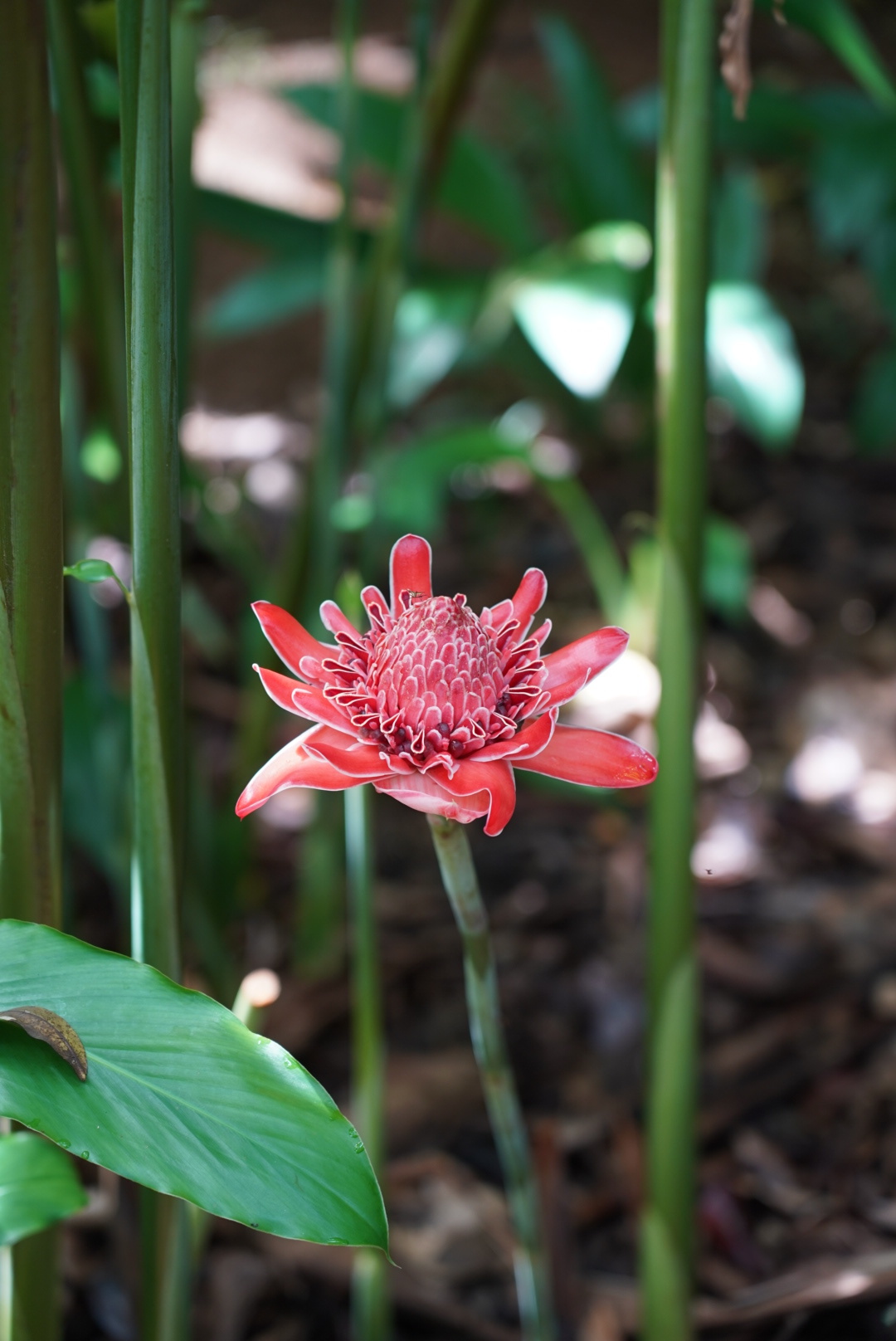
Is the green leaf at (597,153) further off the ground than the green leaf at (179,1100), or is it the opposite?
the green leaf at (597,153)

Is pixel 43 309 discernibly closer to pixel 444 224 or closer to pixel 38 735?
pixel 38 735

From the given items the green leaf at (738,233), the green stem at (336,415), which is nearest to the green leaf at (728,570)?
the green leaf at (738,233)

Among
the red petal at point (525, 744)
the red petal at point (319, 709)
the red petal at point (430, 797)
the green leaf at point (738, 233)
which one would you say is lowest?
the red petal at point (430, 797)

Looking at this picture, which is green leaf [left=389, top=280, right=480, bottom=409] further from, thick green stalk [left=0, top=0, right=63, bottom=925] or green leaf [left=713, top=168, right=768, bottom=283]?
thick green stalk [left=0, top=0, right=63, bottom=925]

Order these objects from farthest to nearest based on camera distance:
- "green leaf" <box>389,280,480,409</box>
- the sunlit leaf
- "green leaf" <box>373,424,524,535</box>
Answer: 1. "green leaf" <box>389,280,480,409</box>
2. "green leaf" <box>373,424,524,535</box>
3. the sunlit leaf

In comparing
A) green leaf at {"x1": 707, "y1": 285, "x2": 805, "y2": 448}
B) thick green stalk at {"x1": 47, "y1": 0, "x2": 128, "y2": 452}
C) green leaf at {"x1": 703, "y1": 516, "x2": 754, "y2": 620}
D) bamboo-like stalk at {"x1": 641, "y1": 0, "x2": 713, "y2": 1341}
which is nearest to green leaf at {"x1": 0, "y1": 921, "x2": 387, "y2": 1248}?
bamboo-like stalk at {"x1": 641, "y1": 0, "x2": 713, "y2": 1341}

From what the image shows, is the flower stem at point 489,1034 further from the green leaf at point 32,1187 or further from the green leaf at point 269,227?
the green leaf at point 269,227
